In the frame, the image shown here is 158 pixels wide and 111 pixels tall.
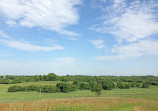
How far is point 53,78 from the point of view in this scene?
473ft

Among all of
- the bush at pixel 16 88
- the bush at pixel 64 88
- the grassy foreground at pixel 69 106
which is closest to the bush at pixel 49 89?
the bush at pixel 64 88

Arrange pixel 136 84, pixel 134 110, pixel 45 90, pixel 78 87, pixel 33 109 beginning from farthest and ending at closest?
pixel 136 84, pixel 78 87, pixel 45 90, pixel 134 110, pixel 33 109

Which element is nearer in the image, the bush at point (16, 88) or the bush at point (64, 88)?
the bush at point (16, 88)

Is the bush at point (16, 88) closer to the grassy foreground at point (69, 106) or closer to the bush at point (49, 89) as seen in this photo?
the bush at point (49, 89)

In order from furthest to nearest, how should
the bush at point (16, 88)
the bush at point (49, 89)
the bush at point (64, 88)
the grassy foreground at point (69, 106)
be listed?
the bush at point (64, 88), the bush at point (16, 88), the bush at point (49, 89), the grassy foreground at point (69, 106)

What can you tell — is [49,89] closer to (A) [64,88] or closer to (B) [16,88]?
(A) [64,88]

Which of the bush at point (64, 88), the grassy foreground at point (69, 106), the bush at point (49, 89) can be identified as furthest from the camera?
the bush at point (64, 88)

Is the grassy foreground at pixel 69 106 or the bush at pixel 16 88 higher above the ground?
the grassy foreground at pixel 69 106

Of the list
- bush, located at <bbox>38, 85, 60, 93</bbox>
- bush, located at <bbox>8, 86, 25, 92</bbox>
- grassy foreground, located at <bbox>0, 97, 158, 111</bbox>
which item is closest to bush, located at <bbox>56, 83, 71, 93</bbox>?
bush, located at <bbox>38, 85, 60, 93</bbox>

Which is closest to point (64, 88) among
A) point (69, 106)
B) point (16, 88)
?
point (16, 88)

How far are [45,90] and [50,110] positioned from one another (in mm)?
80855

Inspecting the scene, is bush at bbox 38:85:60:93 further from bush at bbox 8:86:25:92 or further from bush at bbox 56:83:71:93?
bush at bbox 8:86:25:92

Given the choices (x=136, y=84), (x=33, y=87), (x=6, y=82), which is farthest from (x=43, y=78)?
(x=136, y=84)

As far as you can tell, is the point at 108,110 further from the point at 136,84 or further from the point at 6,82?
the point at 6,82
